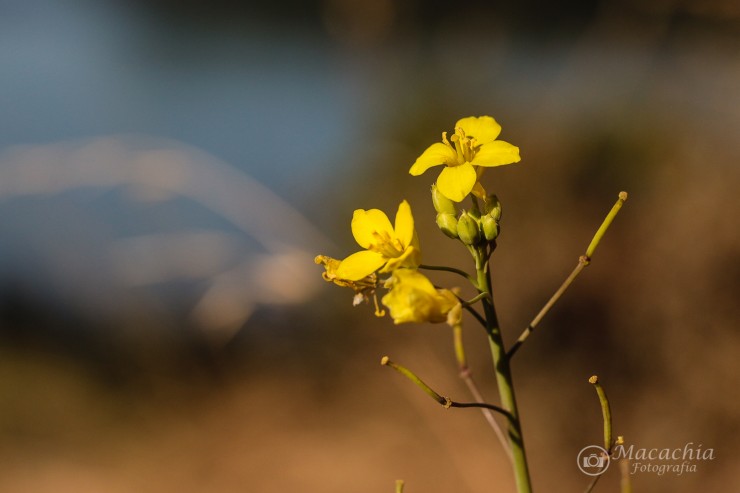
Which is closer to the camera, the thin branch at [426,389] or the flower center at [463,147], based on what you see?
the thin branch at [426,389]

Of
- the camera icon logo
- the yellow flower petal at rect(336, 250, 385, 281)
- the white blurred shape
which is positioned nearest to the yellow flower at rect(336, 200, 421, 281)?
the yellow flower petal at rect(336, 250, 385, 281)

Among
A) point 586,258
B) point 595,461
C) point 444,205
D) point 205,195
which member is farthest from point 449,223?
point 205,195

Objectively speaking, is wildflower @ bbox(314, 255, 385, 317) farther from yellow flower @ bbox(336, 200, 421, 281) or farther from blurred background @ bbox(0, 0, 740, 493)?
blurred background @ bbox(0, 0, 740, 493)

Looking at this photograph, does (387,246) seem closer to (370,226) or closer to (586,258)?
(370,226)

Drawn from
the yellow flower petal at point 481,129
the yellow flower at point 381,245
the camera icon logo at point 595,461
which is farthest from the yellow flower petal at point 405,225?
the camera icon logo at point 595,461

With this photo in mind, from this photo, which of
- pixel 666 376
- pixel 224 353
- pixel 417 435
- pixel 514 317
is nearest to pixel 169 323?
pixel 224 353

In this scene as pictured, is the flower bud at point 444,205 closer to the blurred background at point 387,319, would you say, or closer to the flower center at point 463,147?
the flower center at point 463,147

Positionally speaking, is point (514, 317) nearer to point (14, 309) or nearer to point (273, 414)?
point (273, 414)
